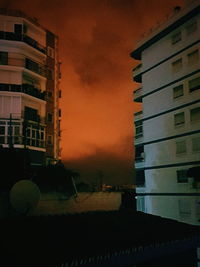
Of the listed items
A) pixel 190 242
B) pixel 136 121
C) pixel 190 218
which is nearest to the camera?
pixel 190 242

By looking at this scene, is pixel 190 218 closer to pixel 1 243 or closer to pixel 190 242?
pixel 190 242

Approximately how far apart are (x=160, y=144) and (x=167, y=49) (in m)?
10.6

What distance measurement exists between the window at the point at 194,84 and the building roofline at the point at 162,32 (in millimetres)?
6591

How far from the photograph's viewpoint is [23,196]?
63.7 feet

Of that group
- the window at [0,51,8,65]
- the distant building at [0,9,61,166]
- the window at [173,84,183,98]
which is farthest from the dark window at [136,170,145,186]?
the window at [0,51,8,65]

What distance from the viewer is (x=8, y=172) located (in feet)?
75.7

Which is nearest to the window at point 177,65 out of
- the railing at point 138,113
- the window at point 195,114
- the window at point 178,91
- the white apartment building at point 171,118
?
the white apartment building at point 171,118

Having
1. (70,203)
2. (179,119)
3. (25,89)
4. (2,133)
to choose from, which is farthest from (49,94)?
(70,203)

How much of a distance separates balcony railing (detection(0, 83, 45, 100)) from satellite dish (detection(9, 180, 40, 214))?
61.5 feet

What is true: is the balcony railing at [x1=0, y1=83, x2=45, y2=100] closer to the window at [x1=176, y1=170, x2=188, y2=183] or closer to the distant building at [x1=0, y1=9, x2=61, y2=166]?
the distant building at [x1=0, y1=9, x2=61, y2=166]

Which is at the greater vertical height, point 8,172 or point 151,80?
point 151,80

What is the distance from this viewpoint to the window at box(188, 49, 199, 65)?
33719 millimetres

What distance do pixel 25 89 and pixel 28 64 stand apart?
3.13 metres

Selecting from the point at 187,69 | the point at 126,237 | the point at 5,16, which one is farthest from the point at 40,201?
the point at 5,16
